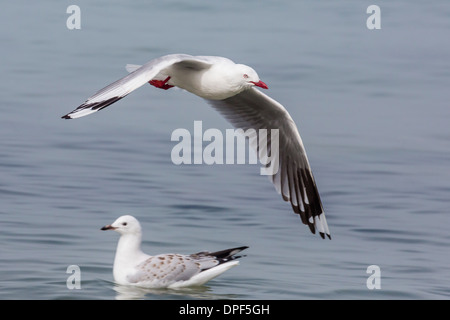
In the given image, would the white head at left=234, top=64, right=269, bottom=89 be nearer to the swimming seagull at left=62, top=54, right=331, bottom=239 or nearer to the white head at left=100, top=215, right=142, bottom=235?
the swimming seagull at left=62, top=54, right=331, bottom=239

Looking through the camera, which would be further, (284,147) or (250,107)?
(284,147)

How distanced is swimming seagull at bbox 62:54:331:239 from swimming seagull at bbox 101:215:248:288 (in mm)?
864

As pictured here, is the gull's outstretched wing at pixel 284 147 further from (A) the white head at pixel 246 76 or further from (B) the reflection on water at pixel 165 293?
(B) the reflection on water at pixel 165 293

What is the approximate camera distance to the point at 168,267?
8.16 m

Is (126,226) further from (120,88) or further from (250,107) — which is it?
(120,88)

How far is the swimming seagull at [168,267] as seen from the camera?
8156mm

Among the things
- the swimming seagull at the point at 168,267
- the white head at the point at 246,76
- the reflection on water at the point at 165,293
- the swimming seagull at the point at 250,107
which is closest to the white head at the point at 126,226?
the swimming seagull at the point at 168,267

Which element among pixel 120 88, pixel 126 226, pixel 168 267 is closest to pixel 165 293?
pixel 168 267

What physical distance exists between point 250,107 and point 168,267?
138cm

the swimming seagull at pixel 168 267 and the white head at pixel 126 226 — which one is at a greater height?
the white head at pixel 126 226

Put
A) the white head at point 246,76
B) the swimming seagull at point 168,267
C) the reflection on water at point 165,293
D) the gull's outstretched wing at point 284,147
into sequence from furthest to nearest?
the gull's outstretched wing at point 284,147, the swimming seagull at point 168,267, the reflection on water at point 165,293, the white head at point 246,76

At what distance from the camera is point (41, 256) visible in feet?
28.0

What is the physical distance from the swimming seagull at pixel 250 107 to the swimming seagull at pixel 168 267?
2.84 ft

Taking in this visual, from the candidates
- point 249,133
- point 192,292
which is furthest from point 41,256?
point 249,133
